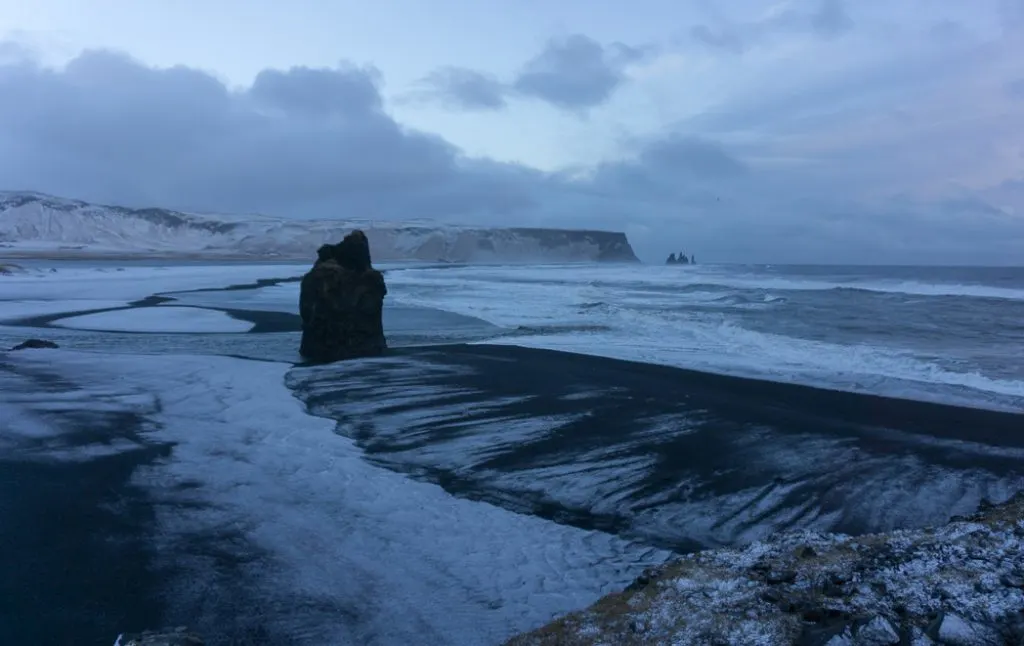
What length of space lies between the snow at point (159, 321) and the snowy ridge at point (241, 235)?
99.8 metres

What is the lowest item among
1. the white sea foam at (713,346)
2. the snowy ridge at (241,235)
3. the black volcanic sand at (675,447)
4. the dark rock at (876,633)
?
the black volcanic sand at (675,447)

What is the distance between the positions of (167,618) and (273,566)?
3.58ft

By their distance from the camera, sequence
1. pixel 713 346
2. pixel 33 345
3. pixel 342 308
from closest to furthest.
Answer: pixel 342 308 → pixel 33 345 → pixel 713 346

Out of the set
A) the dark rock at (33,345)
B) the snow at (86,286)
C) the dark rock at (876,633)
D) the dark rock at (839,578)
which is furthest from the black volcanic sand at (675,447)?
the snow at (86,286)

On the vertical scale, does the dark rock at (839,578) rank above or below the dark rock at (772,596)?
above

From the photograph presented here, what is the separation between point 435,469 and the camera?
31.2 feet

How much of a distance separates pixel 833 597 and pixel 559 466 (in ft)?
16.2

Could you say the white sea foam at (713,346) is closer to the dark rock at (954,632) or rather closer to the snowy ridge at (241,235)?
the dark rock at (954,632)

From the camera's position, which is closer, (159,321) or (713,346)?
(713,346)

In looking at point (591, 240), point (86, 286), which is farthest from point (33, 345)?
point (591, 240)

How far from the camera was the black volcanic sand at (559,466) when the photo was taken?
6.39m

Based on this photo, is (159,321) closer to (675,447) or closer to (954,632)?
(675,447)

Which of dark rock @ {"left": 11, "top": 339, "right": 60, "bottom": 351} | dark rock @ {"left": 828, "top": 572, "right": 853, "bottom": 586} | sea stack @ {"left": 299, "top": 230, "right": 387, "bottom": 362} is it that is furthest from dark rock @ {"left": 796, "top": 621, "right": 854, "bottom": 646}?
dark rock @ {"left": 11, "top": 339, "right": 60, "bottom": 351}

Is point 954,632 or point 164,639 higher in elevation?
point 954,632
